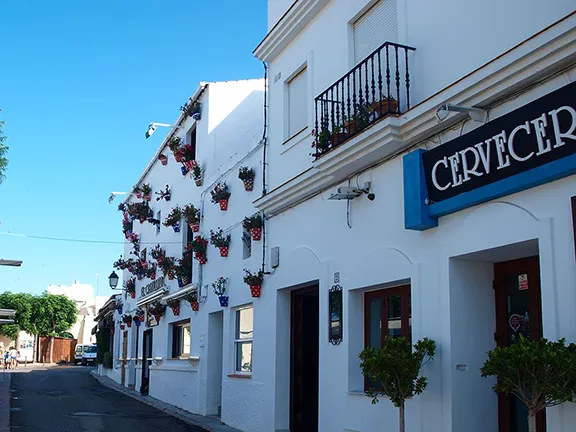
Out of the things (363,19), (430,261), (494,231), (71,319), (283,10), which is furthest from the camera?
(71,319)

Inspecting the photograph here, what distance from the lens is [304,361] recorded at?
12695mm

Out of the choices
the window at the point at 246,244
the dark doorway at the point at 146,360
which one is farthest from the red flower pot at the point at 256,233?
the dark doorway at the point at 146,360

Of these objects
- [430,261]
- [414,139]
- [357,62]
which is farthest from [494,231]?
[357,62]

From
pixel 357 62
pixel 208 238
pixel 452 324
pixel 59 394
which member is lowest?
pixel 59 394

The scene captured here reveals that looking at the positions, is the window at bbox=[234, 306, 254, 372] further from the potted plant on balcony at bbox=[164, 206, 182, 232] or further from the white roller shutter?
the white roller shutter

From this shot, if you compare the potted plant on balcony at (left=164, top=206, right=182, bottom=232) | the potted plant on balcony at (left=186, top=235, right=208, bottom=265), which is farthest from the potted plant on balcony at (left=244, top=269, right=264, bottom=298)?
the potted plant on balcony at (left=164, top=206, right=182, bottom=232)

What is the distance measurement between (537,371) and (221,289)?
10.2 meters

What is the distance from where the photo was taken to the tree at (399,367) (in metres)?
7.91

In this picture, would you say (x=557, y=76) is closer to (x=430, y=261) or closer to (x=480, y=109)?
(x=480, y=109)

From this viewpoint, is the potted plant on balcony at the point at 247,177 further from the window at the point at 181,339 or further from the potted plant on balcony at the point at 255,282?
the window at the point at 181,339

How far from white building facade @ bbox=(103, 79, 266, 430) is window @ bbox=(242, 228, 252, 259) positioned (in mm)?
20

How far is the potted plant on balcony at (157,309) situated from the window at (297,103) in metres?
10.0

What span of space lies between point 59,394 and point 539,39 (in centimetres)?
2112

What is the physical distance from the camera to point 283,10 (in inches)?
524
